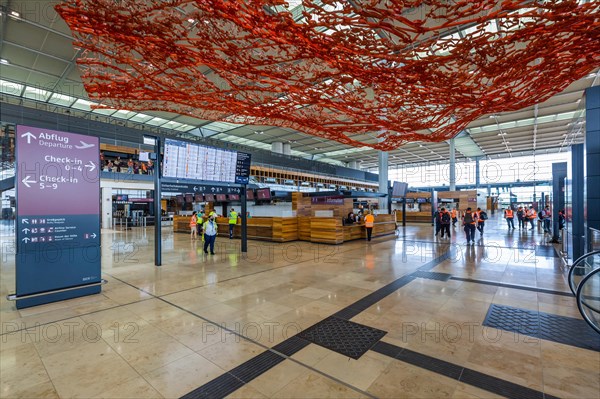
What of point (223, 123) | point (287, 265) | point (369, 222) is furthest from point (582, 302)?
point (223, 123)

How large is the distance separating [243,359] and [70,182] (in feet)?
13.9

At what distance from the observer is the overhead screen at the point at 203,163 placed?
7.59 m

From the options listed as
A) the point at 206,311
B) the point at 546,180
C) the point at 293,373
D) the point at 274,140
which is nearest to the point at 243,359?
the point at 293,373

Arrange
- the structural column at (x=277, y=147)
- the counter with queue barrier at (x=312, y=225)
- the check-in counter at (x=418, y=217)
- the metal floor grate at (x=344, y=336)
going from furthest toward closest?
the structural column at (x=277, y=147), the check-in counter at (x=418, y=217), the counter with queue barrier at (x=312, y=225), the metal floor grate at (x=344, y=336)

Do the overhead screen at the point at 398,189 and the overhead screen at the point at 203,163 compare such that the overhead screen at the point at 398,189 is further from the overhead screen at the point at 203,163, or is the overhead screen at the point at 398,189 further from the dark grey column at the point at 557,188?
the overhead screen at the point at 203,163

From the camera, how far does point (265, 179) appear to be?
22.4 meters

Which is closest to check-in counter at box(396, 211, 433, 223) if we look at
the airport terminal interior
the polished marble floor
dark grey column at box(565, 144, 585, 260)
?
the airport terminal interior

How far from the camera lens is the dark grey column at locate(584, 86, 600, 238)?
5738 mm

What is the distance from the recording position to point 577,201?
6.86m

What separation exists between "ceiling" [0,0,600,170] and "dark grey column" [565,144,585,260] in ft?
32.4

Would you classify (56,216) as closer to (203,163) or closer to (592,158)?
(203,163)

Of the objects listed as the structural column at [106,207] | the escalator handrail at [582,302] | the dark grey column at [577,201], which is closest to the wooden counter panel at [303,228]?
the dark grey column at [577,201]

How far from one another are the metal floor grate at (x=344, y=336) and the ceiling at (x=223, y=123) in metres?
11.6

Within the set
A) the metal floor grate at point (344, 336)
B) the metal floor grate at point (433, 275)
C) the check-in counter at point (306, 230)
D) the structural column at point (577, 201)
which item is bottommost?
the metal floor grate at point (433, 275)
